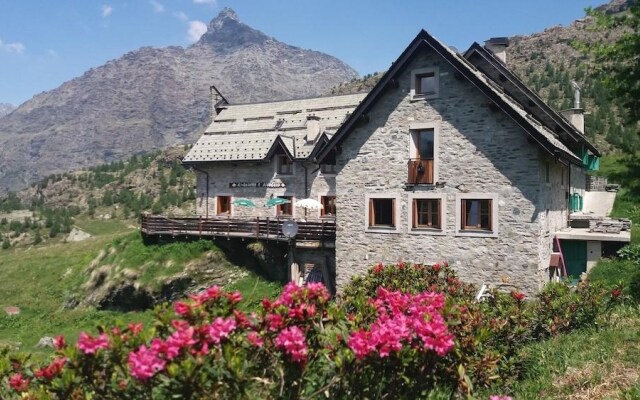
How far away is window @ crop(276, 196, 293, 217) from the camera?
2833 centimetres

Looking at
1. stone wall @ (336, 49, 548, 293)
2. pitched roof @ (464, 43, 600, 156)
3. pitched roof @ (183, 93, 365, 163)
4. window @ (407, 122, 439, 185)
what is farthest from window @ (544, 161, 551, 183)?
pitched roof @ (183, 93, 365, 163)

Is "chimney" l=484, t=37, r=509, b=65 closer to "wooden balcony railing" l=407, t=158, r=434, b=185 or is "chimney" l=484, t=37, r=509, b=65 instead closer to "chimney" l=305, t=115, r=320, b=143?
"wooden balcony railing" l=407, t=158, r=434, b=185

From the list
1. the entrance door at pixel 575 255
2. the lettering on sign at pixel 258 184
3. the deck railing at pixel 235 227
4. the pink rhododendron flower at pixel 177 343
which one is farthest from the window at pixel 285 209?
the pink rhododendron flower at pixel 177 343

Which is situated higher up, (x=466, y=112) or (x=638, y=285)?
(x=466, y=112)

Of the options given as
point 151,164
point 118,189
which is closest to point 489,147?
point 118,189

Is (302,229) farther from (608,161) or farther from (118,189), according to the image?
(118,189)

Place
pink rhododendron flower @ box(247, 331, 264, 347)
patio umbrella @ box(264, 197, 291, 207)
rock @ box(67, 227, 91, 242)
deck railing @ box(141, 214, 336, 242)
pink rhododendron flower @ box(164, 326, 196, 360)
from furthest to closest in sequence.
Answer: rock @ box(67, 227, 91, 242) < patio umbrella @ box(264, 197, 291, 207) < deck railing @ box(141, 214, 336, 242) < pink rhododendron flower @ box(247, 331, 264, 347) < pink rhododendron flower @ box(164, 326, 196, 360)

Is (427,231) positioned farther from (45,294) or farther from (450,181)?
(45,294)

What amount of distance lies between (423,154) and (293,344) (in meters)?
15.7

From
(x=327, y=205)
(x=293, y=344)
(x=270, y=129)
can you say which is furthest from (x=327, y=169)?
(x=293, y=344)

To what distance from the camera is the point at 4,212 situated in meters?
107

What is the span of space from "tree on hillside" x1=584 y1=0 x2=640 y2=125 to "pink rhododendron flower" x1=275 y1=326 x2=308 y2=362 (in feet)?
31.0

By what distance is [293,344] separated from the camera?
463cm

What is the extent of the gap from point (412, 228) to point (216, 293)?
1479 centimetres
